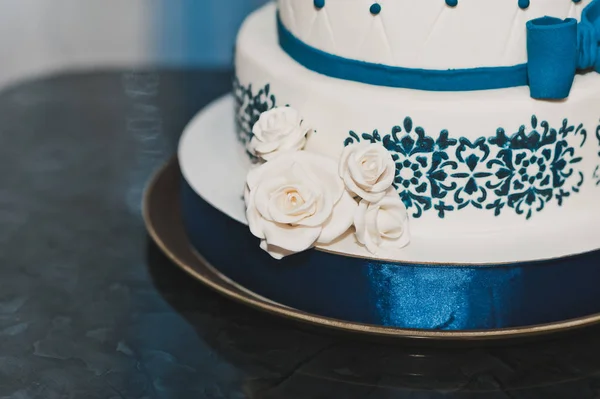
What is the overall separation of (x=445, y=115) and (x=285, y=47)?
289 mm

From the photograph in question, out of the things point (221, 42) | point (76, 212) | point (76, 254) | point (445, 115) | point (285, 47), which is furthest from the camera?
point (221, 42)

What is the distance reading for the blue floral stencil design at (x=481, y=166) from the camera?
1.26 metres

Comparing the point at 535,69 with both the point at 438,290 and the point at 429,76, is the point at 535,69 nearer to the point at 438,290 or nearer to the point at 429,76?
the point at 429,76

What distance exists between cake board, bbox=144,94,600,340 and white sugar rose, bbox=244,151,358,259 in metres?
0.08

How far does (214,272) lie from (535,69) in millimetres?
499

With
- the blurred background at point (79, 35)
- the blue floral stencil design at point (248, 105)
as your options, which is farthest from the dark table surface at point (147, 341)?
the blurred background at point (79, 35)

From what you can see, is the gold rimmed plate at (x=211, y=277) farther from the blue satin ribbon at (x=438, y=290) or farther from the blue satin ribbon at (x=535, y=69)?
the blue satin ribbon at (x=535, y=69)

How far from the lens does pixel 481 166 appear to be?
1267 mm

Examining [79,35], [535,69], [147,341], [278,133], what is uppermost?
[535,69]

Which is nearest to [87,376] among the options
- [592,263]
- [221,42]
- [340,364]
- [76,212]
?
[340,364]

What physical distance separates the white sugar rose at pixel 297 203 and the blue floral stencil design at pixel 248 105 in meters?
0.13

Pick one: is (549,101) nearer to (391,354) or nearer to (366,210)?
(366,210)

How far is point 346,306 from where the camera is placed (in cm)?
129

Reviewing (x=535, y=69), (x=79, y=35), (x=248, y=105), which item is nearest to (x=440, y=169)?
(x=535, y=69)
